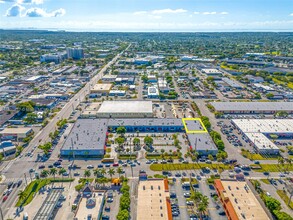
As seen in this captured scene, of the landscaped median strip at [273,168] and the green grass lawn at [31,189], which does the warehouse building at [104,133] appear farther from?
the green grass lawn at [31,189]

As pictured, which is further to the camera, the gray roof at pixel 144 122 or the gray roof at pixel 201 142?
the gray roof at pixel 144 122

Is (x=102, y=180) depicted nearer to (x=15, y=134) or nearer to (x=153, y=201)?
(x=153, y=201)

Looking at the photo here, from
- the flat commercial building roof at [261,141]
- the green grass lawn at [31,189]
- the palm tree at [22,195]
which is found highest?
the flat commercial building roof at [261,141]

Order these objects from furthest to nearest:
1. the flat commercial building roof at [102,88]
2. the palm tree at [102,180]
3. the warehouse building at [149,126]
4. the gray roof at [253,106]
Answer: the flat commercial building roof at [102,88]
the gray roof at [253,106]
the warehouse building at [149,126]
the palm tree at [102,180]

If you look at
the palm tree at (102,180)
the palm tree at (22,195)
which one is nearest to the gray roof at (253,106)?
the palm tree at (102,180)

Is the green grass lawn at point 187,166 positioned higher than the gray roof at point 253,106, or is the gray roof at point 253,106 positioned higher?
the gray roof at point 253,106

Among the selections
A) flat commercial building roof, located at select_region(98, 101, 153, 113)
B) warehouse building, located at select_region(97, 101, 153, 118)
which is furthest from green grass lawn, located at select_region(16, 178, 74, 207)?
flat commercial building roof, located at select_region(98, 101, 153, 113)

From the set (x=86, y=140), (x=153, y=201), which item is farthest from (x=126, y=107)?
(x=153, y=201)

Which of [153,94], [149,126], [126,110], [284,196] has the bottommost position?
[284,196]
